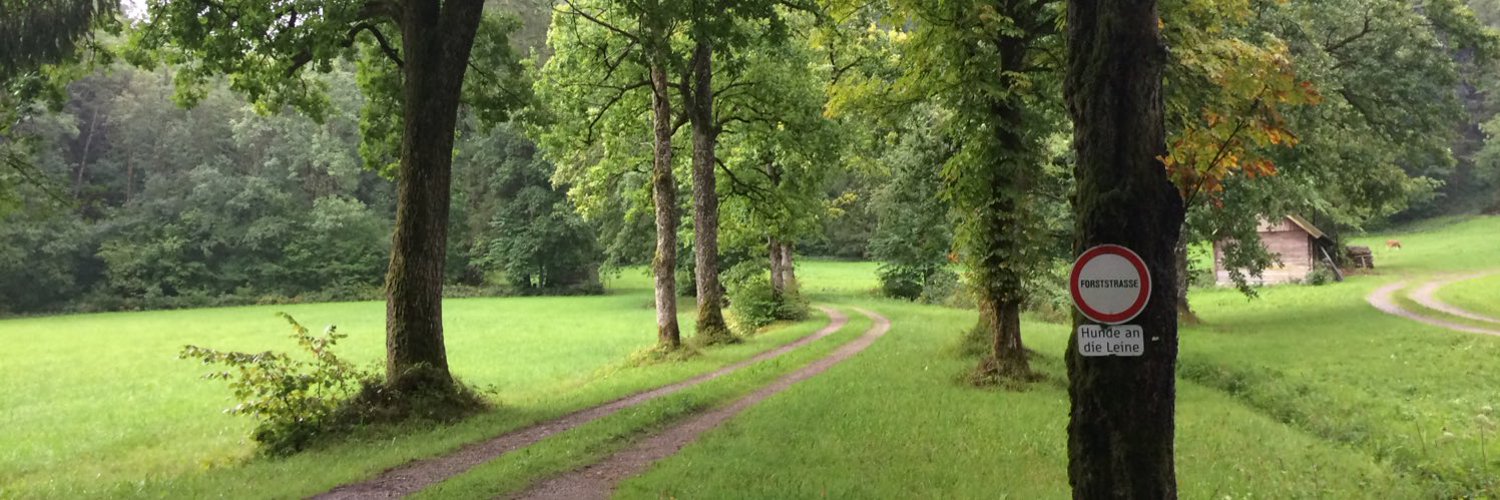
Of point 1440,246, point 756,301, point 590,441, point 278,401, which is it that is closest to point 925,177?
point 756,301

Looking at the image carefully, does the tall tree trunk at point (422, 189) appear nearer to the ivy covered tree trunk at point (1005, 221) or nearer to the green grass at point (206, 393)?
the green grass at point (206, 393)

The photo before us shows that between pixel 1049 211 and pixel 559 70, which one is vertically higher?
pixel 559 70

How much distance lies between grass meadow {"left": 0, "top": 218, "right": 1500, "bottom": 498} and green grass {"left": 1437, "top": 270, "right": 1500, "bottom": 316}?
0.36 metres

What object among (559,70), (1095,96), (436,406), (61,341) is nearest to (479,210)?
(61,341)

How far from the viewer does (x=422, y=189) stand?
11383mm

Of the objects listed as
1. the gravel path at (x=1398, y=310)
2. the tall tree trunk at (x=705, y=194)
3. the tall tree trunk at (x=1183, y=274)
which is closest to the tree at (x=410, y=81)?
the tall tree trunk at (x=705, y=194)

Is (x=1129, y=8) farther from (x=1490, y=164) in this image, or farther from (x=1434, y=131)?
(x=1490, y=164)

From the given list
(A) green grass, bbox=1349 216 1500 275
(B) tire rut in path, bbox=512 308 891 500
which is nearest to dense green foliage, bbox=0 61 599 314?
(B) tire rut in path, bbox=512 308 891 500

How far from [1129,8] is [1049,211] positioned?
63.8 feet

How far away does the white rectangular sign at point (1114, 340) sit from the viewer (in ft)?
14.3

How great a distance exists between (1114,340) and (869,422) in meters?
5.54

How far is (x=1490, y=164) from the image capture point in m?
66.2

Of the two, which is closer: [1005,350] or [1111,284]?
[1111,284]

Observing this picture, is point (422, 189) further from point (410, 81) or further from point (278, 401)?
point (278, 401)
